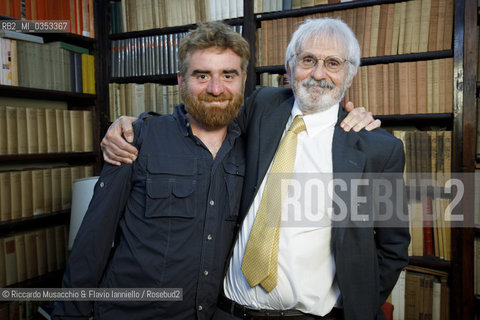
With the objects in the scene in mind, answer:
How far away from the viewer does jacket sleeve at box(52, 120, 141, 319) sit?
1189 mm

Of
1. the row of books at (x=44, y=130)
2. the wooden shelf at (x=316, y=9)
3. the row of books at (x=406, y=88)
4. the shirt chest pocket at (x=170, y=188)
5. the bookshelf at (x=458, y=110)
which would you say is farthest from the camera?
the row of books at (x=44, y=130)

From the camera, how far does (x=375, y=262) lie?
117cm

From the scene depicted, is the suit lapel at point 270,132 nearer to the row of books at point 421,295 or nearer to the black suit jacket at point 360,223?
the black suit jacket at point 360,223

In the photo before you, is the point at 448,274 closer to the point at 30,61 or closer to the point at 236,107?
the point at 236,107

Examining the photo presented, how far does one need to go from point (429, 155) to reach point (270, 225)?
4.61ft

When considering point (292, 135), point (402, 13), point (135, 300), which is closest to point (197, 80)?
point (292, 135)

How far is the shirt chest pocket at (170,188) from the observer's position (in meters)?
1.21

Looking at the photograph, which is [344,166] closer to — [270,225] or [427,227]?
[270,225]

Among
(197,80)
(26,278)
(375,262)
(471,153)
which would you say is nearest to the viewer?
(375,262)

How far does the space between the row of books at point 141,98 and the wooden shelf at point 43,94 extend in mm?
179

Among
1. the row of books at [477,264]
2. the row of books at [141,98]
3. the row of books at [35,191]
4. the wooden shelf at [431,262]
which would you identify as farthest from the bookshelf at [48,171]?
the row of books at [477,264]

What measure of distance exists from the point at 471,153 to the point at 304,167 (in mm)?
1305

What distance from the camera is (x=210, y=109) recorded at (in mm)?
1270

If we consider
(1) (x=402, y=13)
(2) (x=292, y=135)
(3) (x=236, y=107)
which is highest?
(1) (x=402, y=13)
